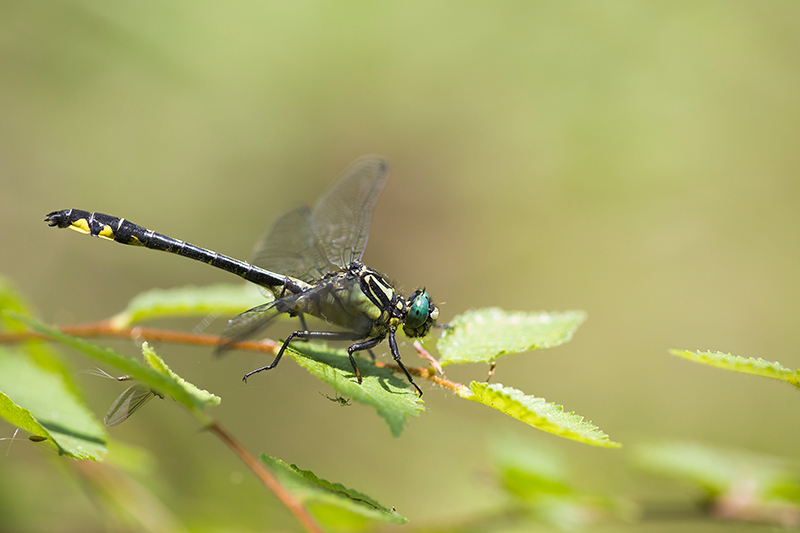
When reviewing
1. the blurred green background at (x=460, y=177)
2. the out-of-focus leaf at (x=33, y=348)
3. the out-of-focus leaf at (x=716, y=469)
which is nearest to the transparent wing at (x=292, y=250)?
the out-of-focus leaf at (x=33, y=348)

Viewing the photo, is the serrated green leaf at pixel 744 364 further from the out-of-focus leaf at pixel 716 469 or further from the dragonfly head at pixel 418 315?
the dragonfly head at pixel 418 315

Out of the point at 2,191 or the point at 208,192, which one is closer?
the point at 2,191

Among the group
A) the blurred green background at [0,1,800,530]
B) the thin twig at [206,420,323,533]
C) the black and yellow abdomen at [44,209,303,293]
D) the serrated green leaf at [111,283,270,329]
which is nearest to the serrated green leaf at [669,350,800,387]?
the thin twig at [206,420,323,533]

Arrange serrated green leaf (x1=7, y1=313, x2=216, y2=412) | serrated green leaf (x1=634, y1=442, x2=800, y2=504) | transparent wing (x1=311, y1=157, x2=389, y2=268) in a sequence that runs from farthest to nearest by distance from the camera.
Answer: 1. transparent wing (x1=311, y1=157, x2=389, y2=268)
2. serrated green leaf (x1=634, y1=442, x2=800, y2=504)
3. serrated green leaf (x1=7, y1=313, x2=216, y2=412)

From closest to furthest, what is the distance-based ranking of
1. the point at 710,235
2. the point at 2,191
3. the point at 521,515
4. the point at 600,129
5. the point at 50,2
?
1. the point at 521,515
2. the point at 2,191
3. the point at 50,2
4. the point at 710,235
5. the point at 600,129

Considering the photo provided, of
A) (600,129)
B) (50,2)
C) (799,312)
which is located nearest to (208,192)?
(50,2)

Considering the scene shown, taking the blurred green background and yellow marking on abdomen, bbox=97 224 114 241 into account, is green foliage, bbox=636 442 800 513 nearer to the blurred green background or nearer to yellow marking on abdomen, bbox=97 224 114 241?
yellow marking on abdomen, bbox=97 224 114 241

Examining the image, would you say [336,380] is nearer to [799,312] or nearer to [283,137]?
[283,137]
